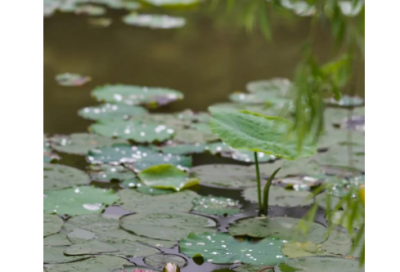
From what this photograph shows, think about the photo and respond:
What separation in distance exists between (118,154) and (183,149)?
27 cm

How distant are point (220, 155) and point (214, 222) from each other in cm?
61

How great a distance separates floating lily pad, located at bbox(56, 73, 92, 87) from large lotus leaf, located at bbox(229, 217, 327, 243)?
164cm

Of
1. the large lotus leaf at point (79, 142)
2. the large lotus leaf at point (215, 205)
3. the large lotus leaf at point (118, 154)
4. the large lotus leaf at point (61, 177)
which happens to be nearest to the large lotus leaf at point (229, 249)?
the large lotus leaf at point (215, 205)

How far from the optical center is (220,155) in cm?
245

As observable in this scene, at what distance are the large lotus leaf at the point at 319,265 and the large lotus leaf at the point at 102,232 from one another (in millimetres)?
340

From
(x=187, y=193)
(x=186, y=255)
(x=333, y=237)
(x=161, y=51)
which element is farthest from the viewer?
(x=161, y=51)

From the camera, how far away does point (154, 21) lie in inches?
181

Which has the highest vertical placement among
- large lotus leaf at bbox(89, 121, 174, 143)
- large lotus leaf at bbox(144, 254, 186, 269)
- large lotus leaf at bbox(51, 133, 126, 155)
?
large lotus leaf at bbox(89, 121, 174, 143)

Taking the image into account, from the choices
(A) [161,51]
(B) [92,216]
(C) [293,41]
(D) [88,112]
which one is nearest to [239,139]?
(B) [92,216]

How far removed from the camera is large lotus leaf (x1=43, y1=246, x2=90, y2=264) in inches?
63.1

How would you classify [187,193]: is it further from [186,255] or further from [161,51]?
[161,51]

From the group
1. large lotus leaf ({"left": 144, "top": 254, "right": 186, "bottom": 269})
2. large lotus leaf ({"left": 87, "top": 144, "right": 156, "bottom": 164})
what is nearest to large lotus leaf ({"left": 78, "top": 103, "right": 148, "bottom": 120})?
large lotus leaf ({"left": 87, "top": 144, "right": 156, "bottom": 164})

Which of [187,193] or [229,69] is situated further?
[229,69]

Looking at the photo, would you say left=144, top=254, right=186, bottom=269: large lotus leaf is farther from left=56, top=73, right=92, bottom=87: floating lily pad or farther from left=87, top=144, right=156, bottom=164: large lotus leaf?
left=56, top=73, right=92, bottom=87: floating lily pad
